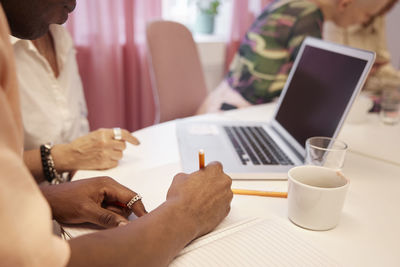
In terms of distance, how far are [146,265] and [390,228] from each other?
0.45 m

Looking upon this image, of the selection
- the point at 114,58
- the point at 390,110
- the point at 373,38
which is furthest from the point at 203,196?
the point at 373,38

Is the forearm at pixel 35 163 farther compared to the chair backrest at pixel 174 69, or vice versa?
the chair backrest at pixel 174 69

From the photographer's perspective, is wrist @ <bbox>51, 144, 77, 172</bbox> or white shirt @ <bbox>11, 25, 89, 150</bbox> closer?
wrist @ <bbox>51, 144, 77, 172</bbox>

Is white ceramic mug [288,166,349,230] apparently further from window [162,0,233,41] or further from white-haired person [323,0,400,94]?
window [162,0,233,41]

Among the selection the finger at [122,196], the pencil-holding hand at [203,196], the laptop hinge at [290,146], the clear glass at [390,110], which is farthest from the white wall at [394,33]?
the finger at [122,196]

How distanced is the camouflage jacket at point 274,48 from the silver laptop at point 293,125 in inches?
17.1

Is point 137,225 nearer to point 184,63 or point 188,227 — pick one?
point 188,227

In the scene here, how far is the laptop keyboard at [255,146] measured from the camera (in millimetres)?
890

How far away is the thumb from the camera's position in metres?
0.60

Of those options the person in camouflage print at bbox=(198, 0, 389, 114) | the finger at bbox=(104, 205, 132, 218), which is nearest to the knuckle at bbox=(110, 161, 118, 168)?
the finger at bbox=(104, 205, 132, 218)

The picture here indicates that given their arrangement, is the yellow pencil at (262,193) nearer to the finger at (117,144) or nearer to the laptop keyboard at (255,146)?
the laptop keyboard at (255,146)

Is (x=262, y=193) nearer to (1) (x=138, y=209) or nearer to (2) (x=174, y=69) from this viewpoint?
(1) (x=138, y=209)

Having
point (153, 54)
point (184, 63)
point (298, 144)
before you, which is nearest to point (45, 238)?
point (298, 144)

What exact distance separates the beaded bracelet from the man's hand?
0.21 meters
